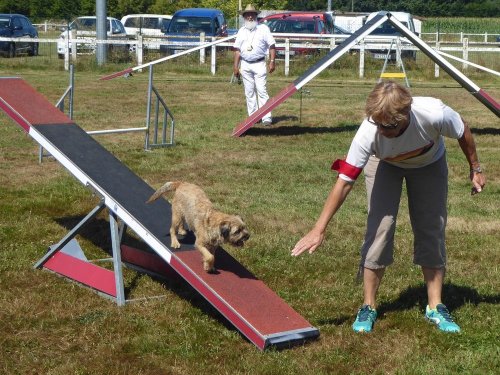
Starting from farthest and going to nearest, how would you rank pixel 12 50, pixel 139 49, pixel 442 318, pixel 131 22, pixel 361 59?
pixel 131 22, pixel 12 50, pixel 139 49, pixel 361 59, pixel 442 318

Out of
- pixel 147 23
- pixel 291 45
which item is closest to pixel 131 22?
pixel 147 23

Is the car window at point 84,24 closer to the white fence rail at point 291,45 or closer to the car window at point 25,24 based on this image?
the car window at point 25,24

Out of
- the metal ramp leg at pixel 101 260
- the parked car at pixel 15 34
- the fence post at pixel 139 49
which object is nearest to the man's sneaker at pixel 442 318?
the metal ramp leg at pixel 101 260

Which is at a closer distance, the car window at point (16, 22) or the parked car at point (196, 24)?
the parked car at point (196, 24)

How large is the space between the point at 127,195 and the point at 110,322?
1172mm

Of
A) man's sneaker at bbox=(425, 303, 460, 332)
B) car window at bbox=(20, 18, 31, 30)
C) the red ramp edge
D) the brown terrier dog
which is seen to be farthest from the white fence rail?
man's sneaker at bbox=(425, 303, 460, 332)

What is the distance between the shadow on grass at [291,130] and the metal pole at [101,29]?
508 inches

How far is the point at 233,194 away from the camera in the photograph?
945cm

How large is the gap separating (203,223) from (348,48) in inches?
317

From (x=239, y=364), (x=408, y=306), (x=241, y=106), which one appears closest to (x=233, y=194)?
(x=408, y=306)

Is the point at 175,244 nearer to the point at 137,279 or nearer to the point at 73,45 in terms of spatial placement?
the point at 137,279

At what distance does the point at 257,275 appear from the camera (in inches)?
259

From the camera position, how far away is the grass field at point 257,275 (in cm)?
493

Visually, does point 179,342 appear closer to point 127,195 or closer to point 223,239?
point 223,239
